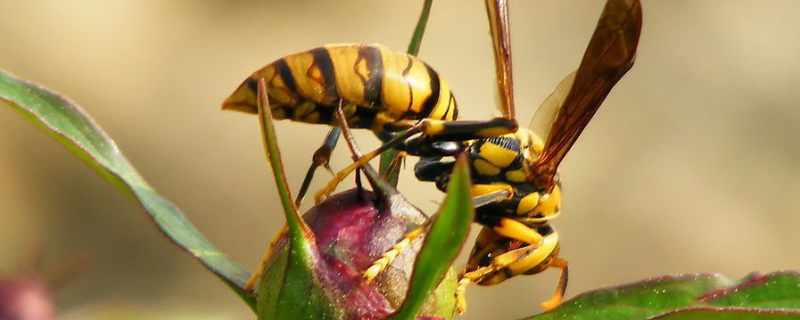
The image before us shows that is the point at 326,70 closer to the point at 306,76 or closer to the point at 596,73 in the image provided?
the point at 306,76

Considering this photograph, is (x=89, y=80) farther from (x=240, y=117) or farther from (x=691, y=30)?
(x=691, y=30)

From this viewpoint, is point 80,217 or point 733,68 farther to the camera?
point 733,68

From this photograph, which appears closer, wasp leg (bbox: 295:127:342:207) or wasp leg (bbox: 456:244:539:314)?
wasp leg (bbox: 295:127:342:207)

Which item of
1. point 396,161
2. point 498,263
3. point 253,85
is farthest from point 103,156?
point 498,263

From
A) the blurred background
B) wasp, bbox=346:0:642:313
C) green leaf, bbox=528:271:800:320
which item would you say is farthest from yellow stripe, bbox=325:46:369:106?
the blurred background

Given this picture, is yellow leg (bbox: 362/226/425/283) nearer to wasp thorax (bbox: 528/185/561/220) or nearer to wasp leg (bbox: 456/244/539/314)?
wasp leg (bbox: 456/244/539/314)

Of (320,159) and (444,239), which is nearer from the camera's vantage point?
(444,239)

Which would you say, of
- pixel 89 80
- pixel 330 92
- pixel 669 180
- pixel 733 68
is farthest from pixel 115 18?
pixel 330 92
